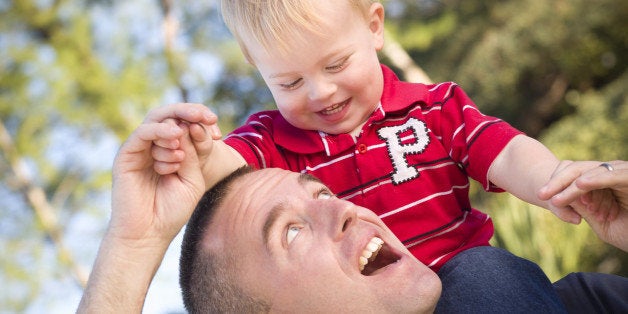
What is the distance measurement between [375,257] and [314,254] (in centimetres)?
23

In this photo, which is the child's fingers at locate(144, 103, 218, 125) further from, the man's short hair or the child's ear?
the child's ear

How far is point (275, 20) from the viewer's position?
2369 mm

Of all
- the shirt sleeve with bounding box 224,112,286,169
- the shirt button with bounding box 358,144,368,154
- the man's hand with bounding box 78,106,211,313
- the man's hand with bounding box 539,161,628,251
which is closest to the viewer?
the man's hand with bounding box 539,161,628,251

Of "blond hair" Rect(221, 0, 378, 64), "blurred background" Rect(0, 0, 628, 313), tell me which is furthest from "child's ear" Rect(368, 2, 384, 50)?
"blurred background" Rect(0, 0, 628, 313)

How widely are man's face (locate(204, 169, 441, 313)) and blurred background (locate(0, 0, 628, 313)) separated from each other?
8.19 meters

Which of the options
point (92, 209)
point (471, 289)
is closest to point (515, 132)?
point (471, 289)

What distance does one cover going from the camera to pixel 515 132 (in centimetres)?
239

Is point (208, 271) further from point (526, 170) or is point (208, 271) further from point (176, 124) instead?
point (526, 170)

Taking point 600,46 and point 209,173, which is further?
point 600,46

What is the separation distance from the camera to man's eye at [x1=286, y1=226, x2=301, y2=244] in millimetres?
2281

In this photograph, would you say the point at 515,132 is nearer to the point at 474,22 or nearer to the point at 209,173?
the point at 209,173

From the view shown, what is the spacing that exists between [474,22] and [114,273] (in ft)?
34.6

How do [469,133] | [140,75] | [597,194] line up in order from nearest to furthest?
1. [597,194]
2. [469,133]
3. [140,75]

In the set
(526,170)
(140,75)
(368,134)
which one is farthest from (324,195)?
(140,75)
